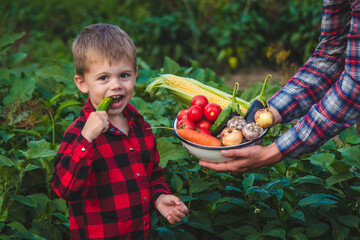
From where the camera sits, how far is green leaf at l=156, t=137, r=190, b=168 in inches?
100

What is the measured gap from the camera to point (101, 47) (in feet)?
6.39

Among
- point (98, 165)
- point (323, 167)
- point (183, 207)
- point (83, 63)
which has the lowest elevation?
point (323, 167)

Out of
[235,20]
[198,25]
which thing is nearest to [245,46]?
[235,20]

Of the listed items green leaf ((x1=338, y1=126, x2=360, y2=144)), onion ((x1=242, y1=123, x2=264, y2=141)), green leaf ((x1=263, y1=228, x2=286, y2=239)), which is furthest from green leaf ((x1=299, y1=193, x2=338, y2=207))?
onion ((x1=242, y1=123, x2=264, y2=141))

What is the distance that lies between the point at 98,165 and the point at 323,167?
5.21 feet

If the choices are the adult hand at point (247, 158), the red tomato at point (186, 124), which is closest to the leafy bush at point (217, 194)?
the adult hand at point (247, 158)

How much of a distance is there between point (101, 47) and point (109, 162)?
55cm

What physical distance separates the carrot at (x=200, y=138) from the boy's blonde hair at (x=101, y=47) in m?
0.45

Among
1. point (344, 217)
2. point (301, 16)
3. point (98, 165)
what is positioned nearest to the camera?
point (98, 165)

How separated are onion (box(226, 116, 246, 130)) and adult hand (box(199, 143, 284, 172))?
0.12 m

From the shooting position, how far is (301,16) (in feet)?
24.2

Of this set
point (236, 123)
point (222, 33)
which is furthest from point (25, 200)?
point (222, 33)

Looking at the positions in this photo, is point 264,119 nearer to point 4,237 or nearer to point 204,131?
point 204,131

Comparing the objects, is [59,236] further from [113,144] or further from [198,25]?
[198,25]
